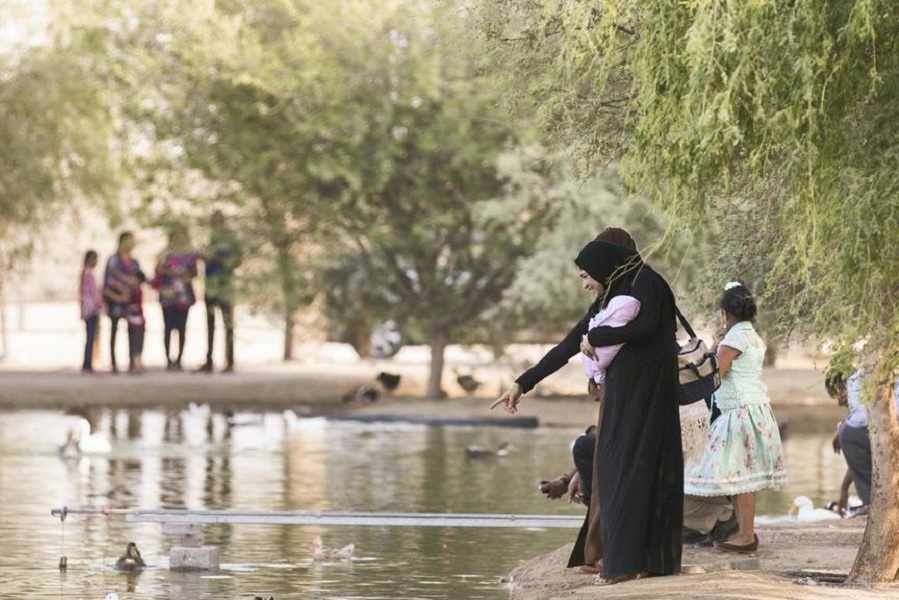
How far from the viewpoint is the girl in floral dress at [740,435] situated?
13000 mm

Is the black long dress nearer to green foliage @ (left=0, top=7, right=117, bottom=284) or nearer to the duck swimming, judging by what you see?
the duck swimming

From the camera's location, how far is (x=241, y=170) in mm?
31219

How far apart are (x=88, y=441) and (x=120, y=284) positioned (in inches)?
372

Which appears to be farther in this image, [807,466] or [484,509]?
[807,466]

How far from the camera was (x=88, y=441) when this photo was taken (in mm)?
22750

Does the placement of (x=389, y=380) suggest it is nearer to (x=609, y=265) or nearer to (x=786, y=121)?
(x=609, y=265)

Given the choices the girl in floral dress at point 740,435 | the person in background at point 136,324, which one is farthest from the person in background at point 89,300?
the girl in floral dress at point 740,435

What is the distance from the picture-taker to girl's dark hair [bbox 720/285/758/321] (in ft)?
42.3

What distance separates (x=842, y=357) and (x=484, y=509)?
790 cm

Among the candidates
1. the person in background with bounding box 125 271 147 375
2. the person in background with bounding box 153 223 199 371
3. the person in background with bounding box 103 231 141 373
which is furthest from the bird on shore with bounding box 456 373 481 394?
the person in background with bounding box 103 231 141 373

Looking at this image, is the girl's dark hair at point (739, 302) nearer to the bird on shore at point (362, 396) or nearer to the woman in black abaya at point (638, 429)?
the woman in black abaya at point (638, 429)

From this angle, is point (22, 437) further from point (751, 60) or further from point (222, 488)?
point (751, 60)

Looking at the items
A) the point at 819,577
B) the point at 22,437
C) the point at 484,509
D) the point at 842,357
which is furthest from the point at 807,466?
the point at 842,357

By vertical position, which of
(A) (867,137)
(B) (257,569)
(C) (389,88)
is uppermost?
(C) (389,88)
